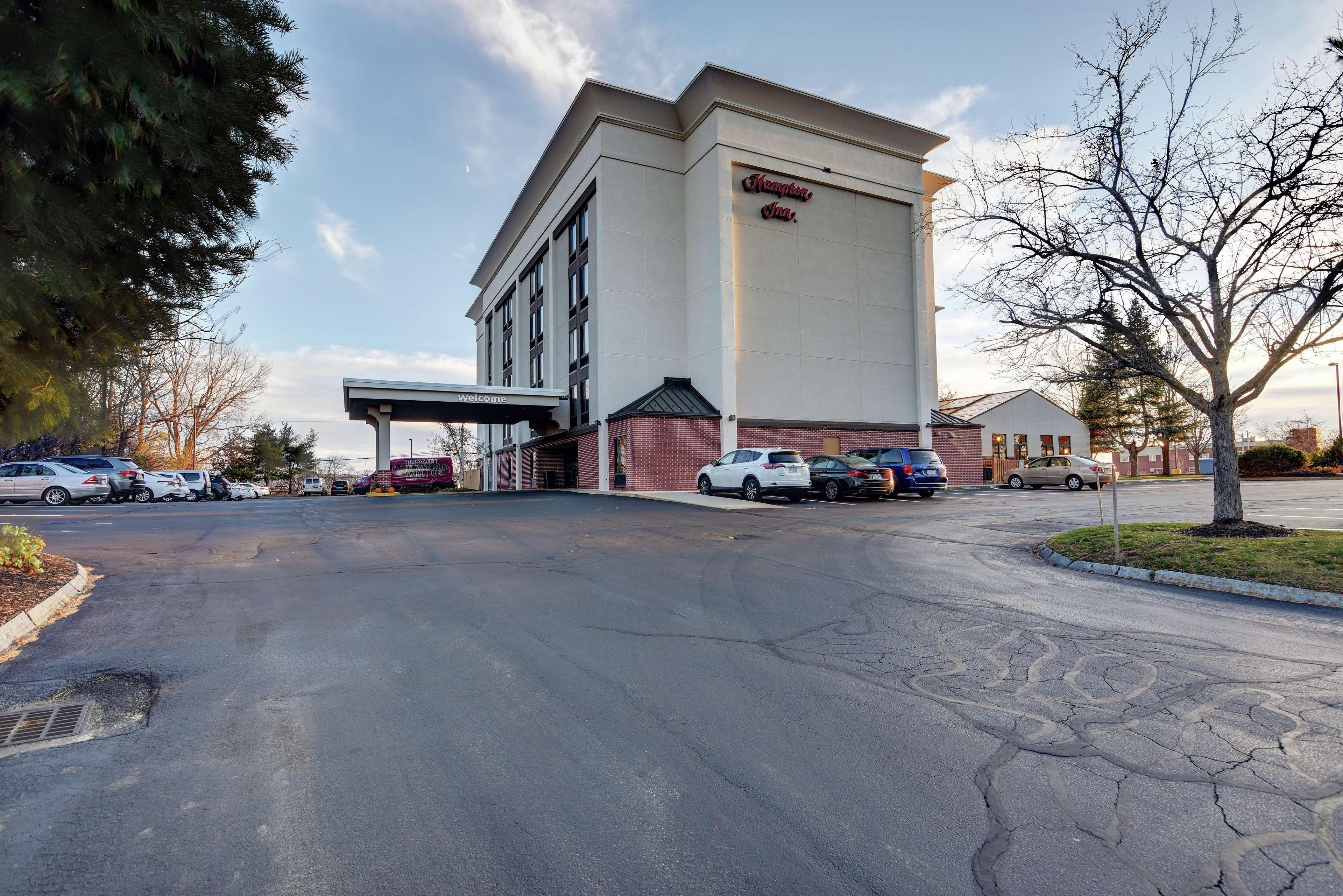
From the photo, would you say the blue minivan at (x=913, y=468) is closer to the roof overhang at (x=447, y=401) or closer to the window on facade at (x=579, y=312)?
the window on facade at (x=579, y=312)

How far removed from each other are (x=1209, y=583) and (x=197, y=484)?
137 ft

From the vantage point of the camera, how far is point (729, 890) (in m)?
2.45

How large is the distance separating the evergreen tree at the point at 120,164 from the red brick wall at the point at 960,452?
111 feet

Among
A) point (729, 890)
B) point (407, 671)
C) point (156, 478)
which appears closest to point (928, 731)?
point (729, 890)

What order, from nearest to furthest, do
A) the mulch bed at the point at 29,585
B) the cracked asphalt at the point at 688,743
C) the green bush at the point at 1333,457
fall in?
the cracked asphalt at the point at 688,743 < the mulch bed at the point at 29,585 < the green bush at the point at 1333,457

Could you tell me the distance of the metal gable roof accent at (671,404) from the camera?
94.0ft

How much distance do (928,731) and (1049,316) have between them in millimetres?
11145

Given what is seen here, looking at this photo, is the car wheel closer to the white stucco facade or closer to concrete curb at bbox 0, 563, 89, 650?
concrete curb at bbox 0, 563, 89, 650

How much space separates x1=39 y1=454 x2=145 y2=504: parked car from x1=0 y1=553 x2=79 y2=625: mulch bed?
2284 cm

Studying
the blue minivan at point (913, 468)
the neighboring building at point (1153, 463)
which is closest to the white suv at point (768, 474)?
the blue minivan at point (913, 468)

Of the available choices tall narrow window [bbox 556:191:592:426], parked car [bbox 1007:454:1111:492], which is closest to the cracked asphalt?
parked car [bbox 1007:454:1111:492]

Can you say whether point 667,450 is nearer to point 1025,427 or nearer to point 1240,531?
point 1240,531

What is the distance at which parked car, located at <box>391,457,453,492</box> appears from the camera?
135 ft

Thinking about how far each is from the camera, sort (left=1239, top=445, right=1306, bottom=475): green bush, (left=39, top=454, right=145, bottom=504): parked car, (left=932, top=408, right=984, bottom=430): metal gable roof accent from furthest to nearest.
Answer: (left=1239, top=445, right=1306, bottom=475): green bush, (left=932, top=408, right=984, bottom=430): metal gable roof accent, (left=39, top=454, right=145, bottom=504): parked car
